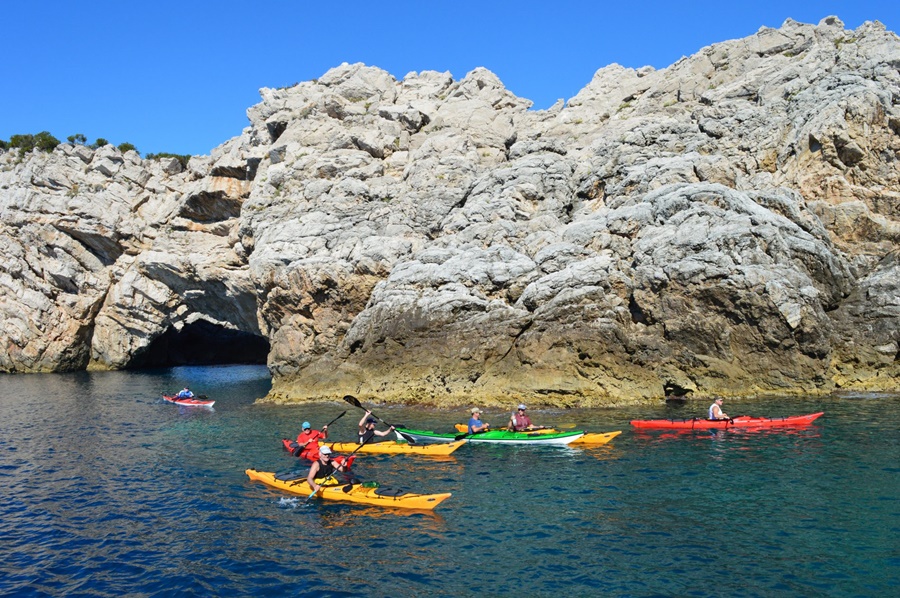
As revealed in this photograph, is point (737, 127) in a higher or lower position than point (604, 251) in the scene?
higher

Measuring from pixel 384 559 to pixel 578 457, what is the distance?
9.81 m

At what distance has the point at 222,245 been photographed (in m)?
51.6

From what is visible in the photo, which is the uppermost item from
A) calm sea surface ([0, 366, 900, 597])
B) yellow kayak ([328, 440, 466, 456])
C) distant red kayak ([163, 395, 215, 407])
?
distant red kayak ([163, 395, 215, 407])

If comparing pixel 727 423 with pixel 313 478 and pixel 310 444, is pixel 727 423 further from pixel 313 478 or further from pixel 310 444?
pixel 313 478

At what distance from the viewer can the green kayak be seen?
23.8m

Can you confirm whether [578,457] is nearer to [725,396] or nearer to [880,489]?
[880,489]

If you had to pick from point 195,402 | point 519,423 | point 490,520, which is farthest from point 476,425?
point 195,402

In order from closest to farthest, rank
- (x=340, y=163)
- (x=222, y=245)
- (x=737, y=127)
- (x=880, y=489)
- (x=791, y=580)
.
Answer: (x=791, y=580)
(x=880, y=489)
(x=737, y=127)
(x=340, y=163)
(x=222, y=245)

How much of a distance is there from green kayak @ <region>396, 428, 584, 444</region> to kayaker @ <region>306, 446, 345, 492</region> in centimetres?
583

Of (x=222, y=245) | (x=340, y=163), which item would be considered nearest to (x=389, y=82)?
(x=340, y=163)

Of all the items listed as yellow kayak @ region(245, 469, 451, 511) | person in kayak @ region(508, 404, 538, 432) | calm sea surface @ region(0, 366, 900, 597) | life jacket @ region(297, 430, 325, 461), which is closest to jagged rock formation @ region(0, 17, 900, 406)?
calm sea surface @ region(0, 366, 900, 597)

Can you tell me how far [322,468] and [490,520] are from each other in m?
5.27

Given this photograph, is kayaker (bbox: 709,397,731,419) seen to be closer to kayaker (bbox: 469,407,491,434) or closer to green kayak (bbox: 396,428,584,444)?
green kayak (bbox: 396,428,584,444)

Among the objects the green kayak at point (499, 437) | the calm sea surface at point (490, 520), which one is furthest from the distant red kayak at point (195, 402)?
the green kayak at point (499, 437)
